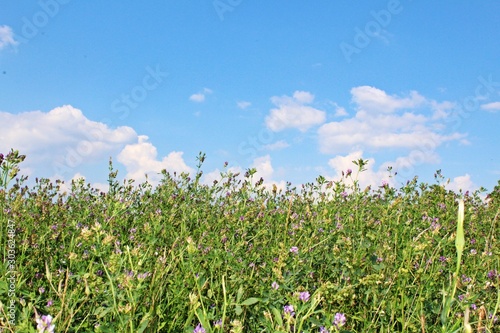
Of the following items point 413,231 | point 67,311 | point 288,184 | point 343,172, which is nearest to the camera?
point 67,311

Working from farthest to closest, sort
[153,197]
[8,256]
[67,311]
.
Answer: [153,197] → [8,256] → [67,311]

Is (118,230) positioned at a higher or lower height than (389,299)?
higher

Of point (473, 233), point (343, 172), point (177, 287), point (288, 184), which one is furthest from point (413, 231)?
point (288, 184)

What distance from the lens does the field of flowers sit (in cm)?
224

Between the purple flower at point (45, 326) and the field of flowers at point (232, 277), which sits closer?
the purple flower at point (45, 326)

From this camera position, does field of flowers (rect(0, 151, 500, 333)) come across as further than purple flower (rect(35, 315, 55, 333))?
Yes

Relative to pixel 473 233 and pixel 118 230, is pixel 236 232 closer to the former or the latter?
pixel 118 230

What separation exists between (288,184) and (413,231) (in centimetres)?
367

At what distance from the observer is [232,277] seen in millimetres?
2752

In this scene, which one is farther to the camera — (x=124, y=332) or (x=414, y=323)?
(x=414, y=323)

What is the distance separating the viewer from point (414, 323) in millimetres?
2797

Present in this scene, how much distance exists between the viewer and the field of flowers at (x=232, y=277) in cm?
224

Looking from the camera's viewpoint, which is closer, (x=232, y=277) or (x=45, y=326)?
(x=45, y=326)

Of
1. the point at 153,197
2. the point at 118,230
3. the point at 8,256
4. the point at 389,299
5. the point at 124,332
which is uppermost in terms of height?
the point at 153,197
